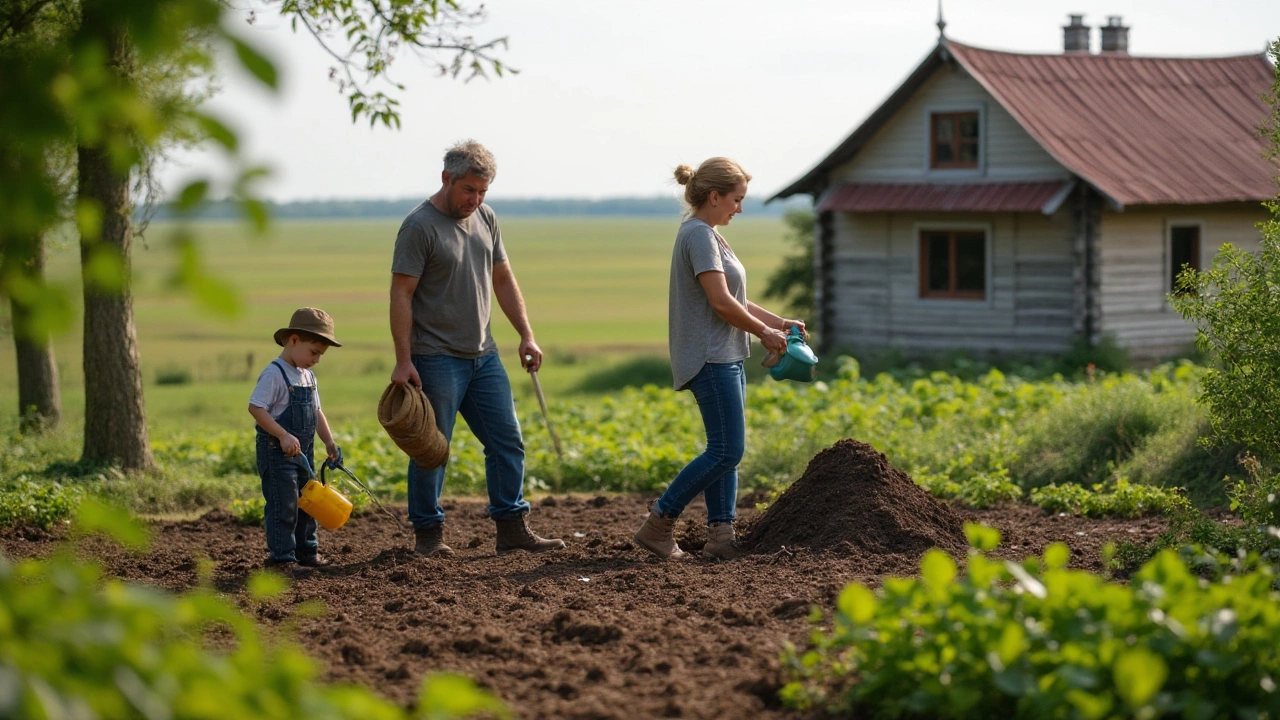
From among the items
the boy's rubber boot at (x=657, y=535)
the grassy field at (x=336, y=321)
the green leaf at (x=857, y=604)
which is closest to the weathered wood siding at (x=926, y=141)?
the grassy field at (x=336, y=321)

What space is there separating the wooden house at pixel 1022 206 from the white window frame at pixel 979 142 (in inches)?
0.9

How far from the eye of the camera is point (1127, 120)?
20609 mm

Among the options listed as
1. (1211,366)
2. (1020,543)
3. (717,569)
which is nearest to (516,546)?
(717,569)

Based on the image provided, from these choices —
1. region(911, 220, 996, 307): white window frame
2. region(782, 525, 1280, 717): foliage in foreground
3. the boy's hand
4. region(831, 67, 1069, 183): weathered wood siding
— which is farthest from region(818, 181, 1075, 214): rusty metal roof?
region(782, 525, 1280, 717): foliage in foreground

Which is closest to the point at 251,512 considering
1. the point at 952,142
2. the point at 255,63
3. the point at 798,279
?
the point at 255,63

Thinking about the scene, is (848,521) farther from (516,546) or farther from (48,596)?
(48,596)

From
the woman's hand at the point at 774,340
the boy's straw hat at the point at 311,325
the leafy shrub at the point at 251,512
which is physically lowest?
the leafy shrub at the point at 251,512

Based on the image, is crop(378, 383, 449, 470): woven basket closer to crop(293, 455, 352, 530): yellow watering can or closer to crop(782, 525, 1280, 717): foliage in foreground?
crop(293, 455, 352, 530): yellow watering can

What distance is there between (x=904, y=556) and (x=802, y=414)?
5.91m

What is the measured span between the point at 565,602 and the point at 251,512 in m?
3.34

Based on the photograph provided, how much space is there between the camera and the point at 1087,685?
9.76 ft

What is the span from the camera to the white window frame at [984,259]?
19.9 metres

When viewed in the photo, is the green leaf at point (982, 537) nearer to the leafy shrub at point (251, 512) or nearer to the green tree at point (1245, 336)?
the green tree at point (1245, 336)

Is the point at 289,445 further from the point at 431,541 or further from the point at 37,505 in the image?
the point at 37,505
